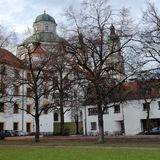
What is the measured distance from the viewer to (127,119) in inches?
2805

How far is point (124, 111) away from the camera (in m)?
72.1

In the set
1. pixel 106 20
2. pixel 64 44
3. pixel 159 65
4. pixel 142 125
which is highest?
pixel 106 20

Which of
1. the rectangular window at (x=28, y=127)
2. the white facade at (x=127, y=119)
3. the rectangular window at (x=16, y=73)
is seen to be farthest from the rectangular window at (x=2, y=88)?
the rectangular window at (x=28, y=127)

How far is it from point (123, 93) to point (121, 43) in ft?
18.5

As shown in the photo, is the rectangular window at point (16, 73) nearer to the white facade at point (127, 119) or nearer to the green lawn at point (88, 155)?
the green lawn at point (88, 155)

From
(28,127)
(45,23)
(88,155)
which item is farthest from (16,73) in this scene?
(45,23)

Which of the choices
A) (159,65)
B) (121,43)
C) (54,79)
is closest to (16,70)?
(54,79)

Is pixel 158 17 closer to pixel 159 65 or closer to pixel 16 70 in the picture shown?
pixel 159 65

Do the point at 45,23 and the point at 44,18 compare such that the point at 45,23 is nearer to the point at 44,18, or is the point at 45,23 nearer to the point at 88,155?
the point at 44,18

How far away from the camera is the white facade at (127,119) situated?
6981cm

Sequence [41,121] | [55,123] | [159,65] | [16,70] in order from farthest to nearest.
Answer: [55,123], [41,121], [16,70], [159,65]

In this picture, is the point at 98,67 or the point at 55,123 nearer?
the point at 98,67

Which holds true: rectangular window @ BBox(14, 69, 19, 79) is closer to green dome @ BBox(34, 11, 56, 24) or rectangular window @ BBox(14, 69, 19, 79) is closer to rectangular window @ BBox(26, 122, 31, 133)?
rectangular window @ BBox(26, 122, 31, 133)

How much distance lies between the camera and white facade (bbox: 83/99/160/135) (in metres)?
69.8
